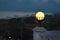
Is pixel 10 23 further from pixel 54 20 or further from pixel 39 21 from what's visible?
pixel 39 21

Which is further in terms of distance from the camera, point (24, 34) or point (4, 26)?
point (4, 26)

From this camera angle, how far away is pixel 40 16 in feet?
16.2

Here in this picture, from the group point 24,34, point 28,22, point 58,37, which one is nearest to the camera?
point 58,37

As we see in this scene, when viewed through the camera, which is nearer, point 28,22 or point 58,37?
point 58,37

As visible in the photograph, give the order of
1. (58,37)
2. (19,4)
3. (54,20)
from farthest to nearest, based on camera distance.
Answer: (19,4) < (54,20) < (58,37)

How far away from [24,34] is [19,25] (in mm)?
2505

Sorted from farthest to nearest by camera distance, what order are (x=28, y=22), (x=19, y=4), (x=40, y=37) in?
(x=19, y=4) < (x=28, y=22) < (x=40, y=37)

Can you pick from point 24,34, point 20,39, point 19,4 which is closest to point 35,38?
point 20,39

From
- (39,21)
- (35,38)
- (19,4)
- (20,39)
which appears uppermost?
(19,4)

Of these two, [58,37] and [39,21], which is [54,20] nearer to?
[39,21]

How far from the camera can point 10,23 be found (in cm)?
1549

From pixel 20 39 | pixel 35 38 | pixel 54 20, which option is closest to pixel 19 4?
pixel 54 20

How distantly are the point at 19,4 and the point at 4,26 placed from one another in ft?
39.5

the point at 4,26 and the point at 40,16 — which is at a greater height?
the point at 40,16
